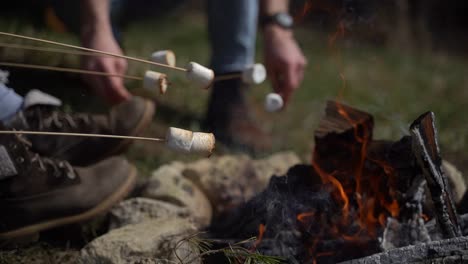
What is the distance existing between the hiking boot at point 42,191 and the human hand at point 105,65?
0.33m

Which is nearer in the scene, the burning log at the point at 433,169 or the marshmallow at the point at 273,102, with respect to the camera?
the burning log at the point at 433,169

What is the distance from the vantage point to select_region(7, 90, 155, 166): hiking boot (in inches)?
64.0

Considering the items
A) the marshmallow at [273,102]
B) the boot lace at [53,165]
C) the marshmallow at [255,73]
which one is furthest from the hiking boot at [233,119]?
the boot lace at [53,165]

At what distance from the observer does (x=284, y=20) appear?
2203mm

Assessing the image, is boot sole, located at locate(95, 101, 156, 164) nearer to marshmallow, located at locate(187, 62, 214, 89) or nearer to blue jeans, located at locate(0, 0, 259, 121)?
marshmallow, located at locate(187, 62, 214, 89)

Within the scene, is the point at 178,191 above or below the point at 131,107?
below

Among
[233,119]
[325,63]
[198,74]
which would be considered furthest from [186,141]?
[325,63]

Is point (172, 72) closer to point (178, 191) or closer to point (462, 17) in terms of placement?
point (178, 191)

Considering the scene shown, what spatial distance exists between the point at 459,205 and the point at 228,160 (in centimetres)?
83

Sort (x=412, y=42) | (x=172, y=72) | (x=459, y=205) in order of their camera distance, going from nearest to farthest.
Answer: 1. (x=459, y=205)
2. (x=172, y=72)
3. (x=412, y=42)

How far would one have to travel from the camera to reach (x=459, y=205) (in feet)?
5.20

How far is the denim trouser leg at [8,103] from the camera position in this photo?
1607mm

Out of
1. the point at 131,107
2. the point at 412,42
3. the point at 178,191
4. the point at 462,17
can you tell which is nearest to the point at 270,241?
the point at 178,191

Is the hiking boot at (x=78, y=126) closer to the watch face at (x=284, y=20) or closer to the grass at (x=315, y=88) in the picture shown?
the grass at (x=315, y=88)
